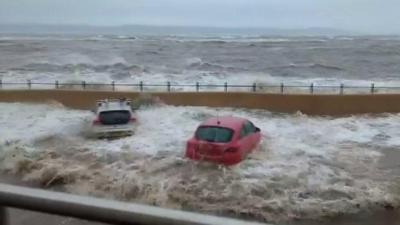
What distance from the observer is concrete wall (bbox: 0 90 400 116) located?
22516mm

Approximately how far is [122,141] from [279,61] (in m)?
36.3

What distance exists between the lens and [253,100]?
76.6 ft

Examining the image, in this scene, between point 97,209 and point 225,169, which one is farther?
point 225,169

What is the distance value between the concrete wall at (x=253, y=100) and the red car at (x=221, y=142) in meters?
7.41

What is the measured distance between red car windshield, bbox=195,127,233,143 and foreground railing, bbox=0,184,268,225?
12516 mm

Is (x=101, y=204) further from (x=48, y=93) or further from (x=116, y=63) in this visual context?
(x=116, y=63)

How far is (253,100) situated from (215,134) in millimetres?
8670

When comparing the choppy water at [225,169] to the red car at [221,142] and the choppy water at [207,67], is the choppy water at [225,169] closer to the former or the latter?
the red car at [221,142]

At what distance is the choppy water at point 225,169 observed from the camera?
11648 millimetres

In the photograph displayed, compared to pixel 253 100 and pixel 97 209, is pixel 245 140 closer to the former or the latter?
pixel 253 100

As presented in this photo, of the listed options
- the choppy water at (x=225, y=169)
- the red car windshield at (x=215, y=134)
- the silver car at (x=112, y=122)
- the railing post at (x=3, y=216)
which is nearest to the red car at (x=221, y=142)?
the red car windshield at (x=215, y=134)

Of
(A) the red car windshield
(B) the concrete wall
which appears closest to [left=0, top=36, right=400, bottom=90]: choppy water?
(B) the concrete wall

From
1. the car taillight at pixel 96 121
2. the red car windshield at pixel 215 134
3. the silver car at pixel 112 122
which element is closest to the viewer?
the red car windshield at pixel 215 134

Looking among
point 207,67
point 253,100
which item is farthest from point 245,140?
point 207,67
